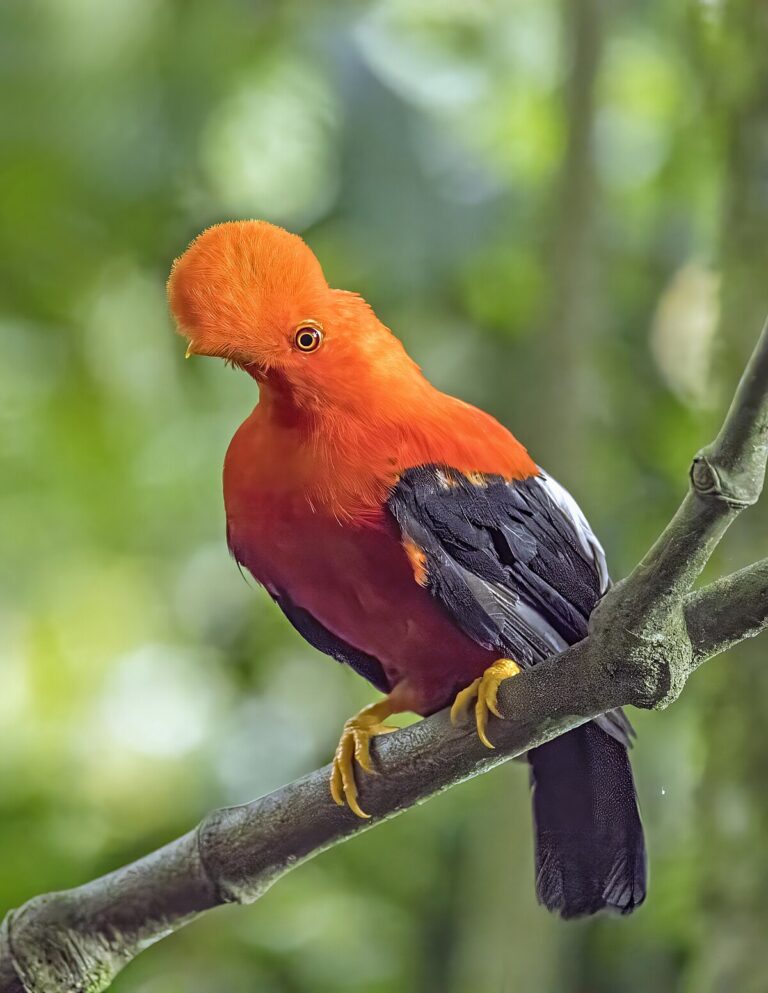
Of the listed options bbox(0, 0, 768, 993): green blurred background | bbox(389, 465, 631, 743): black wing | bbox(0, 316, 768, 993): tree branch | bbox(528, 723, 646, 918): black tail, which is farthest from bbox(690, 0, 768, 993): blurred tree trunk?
bbox(0, 316, 768, 993): tree branch

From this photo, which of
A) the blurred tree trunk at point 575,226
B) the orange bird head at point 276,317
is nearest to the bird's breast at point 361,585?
the orange bird head at point 276,317

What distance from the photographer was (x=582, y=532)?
3.52 ft

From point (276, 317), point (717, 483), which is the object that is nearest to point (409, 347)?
point (276, 317)

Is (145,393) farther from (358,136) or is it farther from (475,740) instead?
(475,740)

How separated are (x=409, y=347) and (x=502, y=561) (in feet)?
2.44

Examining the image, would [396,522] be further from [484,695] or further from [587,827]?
[587,827]

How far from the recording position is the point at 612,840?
1097 mm

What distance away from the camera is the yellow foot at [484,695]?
3.05 ft

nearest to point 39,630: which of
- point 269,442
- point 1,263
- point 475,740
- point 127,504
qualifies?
point 127,504

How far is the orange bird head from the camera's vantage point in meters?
0.89

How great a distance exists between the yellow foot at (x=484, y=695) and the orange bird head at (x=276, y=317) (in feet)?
0.86

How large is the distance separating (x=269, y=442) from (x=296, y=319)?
139 mm

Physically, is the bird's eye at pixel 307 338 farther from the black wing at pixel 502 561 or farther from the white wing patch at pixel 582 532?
the white wing patch at pixel 582 532

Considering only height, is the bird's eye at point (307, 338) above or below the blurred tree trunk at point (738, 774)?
above
